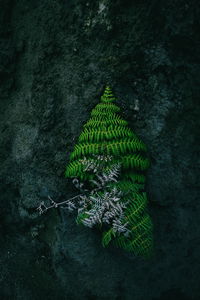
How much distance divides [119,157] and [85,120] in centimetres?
62

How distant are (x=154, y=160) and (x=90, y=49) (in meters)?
1.44

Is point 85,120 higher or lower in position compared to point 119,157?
higher

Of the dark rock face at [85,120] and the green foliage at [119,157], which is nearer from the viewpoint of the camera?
the green foliage at [119,157]

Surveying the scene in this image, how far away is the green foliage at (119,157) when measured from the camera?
2.49 metres

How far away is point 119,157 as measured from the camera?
267cm

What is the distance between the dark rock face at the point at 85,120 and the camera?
2637mm

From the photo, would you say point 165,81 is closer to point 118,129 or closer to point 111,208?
point 118,129

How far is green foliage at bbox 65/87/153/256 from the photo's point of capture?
8.18ft

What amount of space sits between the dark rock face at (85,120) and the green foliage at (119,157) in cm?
25

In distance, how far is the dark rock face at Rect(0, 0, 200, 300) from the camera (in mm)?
2637

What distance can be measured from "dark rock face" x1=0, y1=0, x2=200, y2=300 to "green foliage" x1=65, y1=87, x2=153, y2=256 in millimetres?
249

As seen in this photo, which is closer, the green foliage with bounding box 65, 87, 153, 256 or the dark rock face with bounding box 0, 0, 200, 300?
the green foliage with bounding box 65, 87, 153, 256

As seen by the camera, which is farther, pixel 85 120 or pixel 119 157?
pixel 85 120

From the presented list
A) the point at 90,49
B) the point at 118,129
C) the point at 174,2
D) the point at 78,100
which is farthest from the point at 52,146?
the point at 174,2
